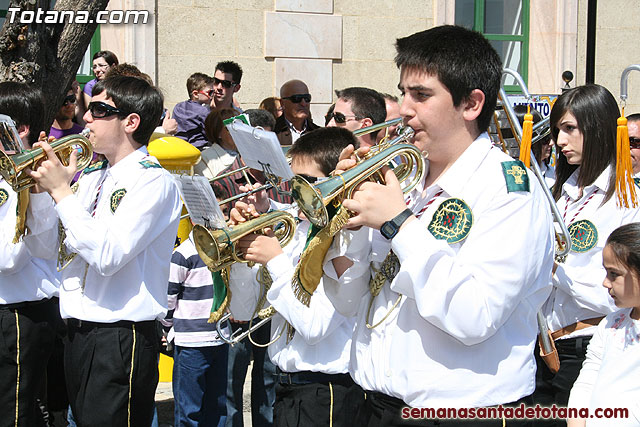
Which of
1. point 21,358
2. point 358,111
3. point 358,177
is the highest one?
point 358,111

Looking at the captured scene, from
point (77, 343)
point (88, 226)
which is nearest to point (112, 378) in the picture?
point (77, 343)

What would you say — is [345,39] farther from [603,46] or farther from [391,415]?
[391,415]

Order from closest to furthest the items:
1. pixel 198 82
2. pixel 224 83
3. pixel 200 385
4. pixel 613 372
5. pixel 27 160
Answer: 1. pixel 613 372
2. pixel 27 160
3. pixel 200 385
4. pixel 224 83
5. pixel 198 82

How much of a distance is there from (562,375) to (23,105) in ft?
10.1

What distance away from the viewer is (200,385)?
546 centimetres

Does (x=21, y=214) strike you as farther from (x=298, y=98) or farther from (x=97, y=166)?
(x=298, y=98)

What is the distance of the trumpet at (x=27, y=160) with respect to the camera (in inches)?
153

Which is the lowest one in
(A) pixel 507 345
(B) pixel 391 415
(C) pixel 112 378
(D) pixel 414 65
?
(C) pixel 112 378

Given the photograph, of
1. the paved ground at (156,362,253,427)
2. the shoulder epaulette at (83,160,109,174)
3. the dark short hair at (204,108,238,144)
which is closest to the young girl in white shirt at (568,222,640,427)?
the shoulder epaulette at (83,160,109,174)

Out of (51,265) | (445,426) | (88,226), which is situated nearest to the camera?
(445,426)

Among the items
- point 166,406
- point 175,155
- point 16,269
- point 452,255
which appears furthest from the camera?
point 175,155

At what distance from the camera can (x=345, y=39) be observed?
9.98m

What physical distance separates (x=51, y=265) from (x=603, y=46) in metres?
8.54

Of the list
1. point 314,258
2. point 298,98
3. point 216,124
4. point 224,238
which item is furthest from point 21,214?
point 298,98
